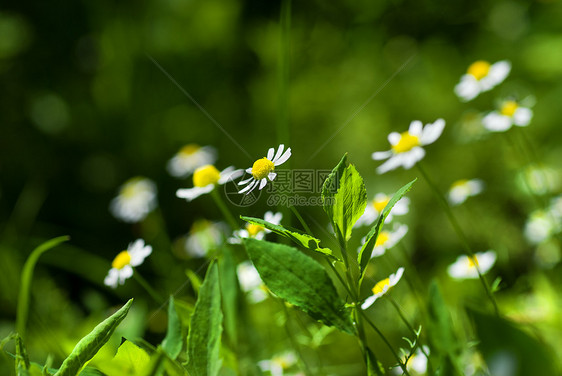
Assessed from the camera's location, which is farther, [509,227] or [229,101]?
[229,101]

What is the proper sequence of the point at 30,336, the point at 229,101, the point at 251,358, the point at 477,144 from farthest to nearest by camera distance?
the point at 229,101, the point at 477,144, the point at 30,336, the point at 251,358

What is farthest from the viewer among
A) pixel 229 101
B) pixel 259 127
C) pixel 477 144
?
pixel 229 101

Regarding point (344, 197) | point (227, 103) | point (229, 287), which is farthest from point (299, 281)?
point (227, 103)

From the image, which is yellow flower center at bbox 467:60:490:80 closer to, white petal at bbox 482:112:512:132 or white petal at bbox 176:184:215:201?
white petal at bbox 482:112:512:132

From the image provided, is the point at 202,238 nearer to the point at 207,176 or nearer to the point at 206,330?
the point at 207,176

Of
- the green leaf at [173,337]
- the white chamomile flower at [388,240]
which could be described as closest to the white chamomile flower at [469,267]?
the white chamomile flower at [388,240]

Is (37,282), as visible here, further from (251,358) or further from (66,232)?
(251,358)

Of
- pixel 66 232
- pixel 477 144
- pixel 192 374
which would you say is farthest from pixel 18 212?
pixel 192 374

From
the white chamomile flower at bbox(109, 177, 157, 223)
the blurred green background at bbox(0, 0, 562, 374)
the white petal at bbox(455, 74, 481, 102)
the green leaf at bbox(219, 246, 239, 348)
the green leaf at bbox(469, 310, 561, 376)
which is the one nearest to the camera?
the green leaf at bbox(469, 310, 561, 376)

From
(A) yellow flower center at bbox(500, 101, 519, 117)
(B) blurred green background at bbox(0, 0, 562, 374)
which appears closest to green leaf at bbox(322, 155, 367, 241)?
(A) yellow flower center at bbox(500, 101, 519, 117)
